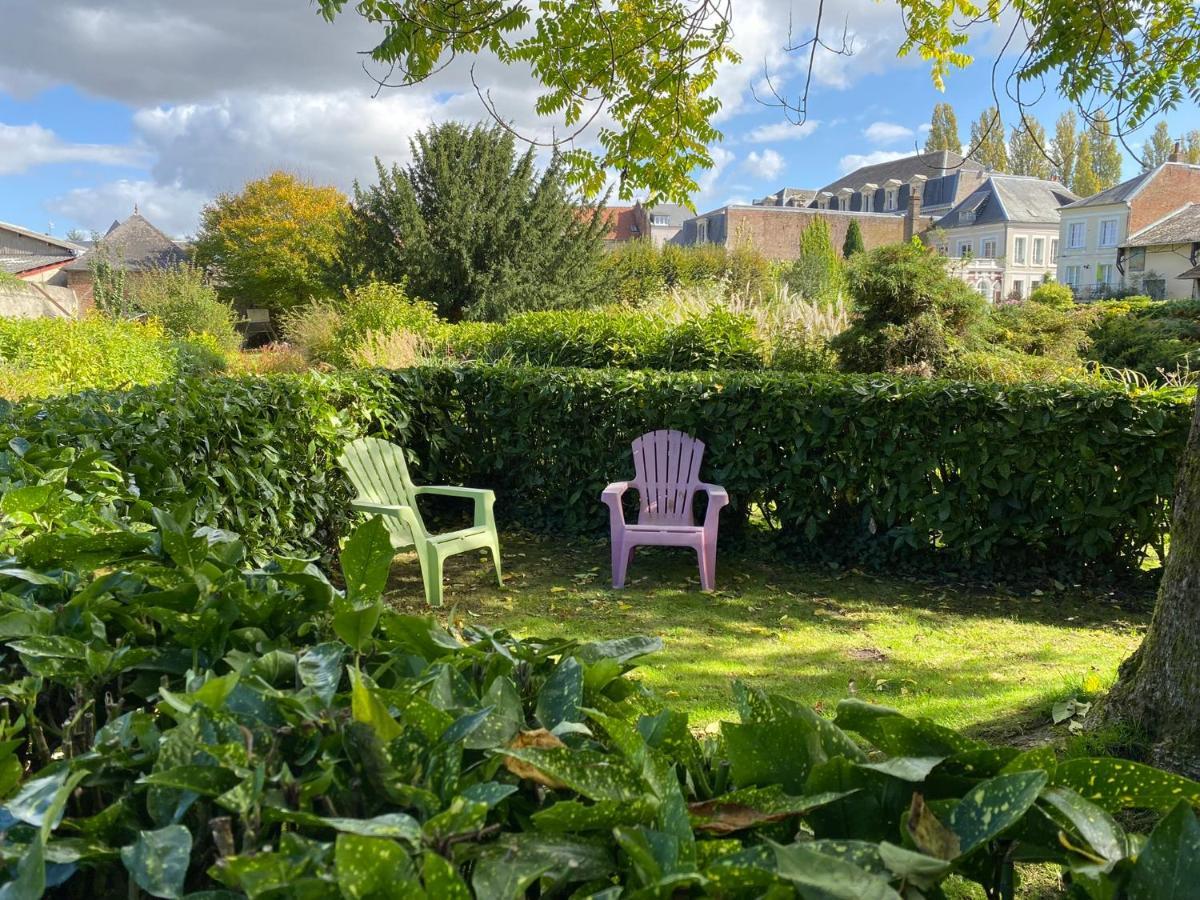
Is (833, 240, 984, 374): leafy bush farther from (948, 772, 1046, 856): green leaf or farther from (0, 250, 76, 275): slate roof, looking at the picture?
(0, 250, 76, 275): slate roof

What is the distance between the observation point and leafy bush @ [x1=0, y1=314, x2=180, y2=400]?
420 inches

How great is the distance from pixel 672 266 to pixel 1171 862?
1172 inches

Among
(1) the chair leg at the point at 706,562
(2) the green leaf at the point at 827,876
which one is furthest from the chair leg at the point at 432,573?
(2) the green leaf at the point at 827,876

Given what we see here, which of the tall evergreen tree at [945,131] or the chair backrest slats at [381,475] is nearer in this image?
the chair backrest slats at [381,475]

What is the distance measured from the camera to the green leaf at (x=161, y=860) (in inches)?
29.1

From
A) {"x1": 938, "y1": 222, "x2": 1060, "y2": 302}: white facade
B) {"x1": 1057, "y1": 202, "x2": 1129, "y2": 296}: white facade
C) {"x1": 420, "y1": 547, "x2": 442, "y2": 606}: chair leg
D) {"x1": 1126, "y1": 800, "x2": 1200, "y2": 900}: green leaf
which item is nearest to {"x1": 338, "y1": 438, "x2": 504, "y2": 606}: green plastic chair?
{"x1": 420, "y1": 547, "x2": 442, "y2": 606}: chair leg

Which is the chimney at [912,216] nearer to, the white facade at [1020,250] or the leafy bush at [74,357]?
the white facade at [1020,250]

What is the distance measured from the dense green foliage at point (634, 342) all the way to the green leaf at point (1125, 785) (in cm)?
694

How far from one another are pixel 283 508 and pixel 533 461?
7.62ft

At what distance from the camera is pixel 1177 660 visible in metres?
2.62

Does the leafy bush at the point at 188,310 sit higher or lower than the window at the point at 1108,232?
lower

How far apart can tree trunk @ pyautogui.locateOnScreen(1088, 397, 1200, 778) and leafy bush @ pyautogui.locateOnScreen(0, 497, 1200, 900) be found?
2057mm

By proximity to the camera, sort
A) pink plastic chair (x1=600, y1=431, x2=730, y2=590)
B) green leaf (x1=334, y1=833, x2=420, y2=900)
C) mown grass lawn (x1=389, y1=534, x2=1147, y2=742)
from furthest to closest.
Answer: pink plastic chair (x1=600, y1=431, x2=730, y2=590), mown grass lawn (x1=389, y1=534, x2=1147, y2=742), green leaf (x1=334, y1=833, x2=420, y2=900)

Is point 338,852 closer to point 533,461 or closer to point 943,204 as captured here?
point 533,461
